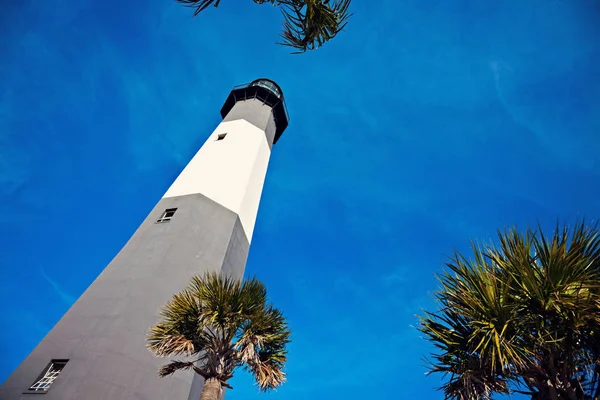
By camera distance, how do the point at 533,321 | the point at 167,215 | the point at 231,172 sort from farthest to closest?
the point at 231,172 → the point at 167,215 → the point at 533,321

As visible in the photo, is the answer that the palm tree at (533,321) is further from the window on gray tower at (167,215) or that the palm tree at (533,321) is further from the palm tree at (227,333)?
the window on gray tower at (167,215)

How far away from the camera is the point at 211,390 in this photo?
6.80 m

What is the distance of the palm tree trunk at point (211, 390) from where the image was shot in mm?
6715

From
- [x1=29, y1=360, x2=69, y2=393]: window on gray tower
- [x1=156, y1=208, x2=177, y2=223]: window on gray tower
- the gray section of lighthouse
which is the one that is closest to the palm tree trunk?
the gray section of lighthouse

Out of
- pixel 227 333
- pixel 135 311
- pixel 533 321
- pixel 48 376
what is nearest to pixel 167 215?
pixel 135 311

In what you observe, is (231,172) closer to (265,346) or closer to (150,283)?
(150,283)

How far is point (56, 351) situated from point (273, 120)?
1778 cm

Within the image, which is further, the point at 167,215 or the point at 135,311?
the point at 167,215

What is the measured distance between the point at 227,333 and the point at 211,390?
1064 mm

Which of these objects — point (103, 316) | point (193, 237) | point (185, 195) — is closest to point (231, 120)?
point (185, 195)

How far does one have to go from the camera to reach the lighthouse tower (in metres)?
8.97

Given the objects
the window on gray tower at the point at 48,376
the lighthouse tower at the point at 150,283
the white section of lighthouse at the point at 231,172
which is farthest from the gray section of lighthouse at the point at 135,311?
the white section of lighthouse at the point at 231,172

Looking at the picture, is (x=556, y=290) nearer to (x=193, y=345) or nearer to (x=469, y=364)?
(x=469, y=364)

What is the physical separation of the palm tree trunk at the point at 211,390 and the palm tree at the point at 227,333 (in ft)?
0.06
